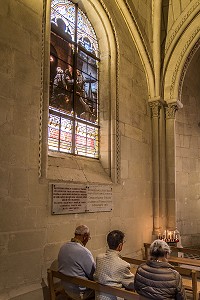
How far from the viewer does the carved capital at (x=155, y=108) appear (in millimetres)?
6621

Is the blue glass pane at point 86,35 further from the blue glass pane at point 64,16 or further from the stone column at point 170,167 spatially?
the stone column at point 170,167

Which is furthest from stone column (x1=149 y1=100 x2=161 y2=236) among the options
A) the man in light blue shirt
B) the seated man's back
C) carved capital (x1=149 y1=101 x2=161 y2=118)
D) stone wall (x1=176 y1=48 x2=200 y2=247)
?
the seated man's back

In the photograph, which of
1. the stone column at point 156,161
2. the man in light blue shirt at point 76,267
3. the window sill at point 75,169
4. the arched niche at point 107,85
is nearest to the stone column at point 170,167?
the stone column at point 156,161

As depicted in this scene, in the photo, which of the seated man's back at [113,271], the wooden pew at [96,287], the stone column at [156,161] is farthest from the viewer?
the stone column at [156,161]

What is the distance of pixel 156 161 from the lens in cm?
658

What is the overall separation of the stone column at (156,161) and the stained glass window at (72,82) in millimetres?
1585

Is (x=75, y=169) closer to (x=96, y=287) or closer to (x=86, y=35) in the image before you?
(x=96, y=287)

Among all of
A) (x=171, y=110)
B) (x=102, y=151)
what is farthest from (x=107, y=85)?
(x=171, y=110)

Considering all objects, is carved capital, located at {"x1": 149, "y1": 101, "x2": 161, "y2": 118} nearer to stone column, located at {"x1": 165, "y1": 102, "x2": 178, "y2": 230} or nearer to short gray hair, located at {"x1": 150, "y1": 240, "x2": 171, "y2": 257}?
stone column, located at {"x1": 165, "y1": 102, "x2": 178, "y2": 230}

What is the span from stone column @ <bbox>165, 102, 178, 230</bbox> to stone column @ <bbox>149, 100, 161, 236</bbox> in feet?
0.80

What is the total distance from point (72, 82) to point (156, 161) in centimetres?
255

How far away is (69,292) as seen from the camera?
3.23 m

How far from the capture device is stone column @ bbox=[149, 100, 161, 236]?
21.1ft

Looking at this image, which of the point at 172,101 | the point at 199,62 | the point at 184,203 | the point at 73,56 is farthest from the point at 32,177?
the point at 199,62
